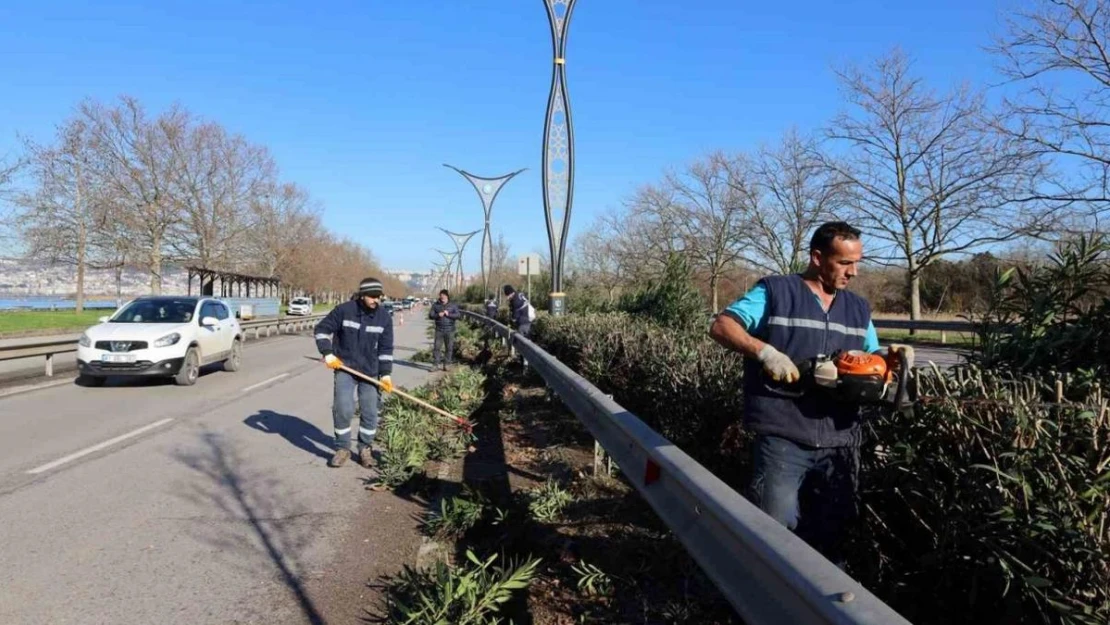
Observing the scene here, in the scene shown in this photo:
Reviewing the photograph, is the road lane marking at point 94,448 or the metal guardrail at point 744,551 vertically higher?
the metal guardrail at point 744,551

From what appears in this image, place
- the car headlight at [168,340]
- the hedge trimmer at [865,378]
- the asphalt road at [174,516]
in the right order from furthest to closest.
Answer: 1. the car headlight at [168,340]
2. the asphalt road at [174,516]
3. the hedge trimmer at [865,378]

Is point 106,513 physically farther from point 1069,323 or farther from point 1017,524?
point 1069,323

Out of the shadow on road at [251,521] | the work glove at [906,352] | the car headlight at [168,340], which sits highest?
the work glove at [906,352]

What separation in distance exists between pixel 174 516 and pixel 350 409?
2116mm

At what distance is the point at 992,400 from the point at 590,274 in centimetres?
4847

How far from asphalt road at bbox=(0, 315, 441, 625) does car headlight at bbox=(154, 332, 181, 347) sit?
87.4 inches

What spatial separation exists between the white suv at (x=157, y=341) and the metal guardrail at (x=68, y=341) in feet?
4.10

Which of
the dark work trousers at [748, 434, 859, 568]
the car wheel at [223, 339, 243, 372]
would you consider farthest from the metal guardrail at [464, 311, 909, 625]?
the car wheel at [223, 339, 243, 372]

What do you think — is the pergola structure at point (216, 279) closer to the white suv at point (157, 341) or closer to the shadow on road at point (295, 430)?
the white suv at point (157, 341)

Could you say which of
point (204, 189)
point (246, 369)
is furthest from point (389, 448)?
point (204, 189)

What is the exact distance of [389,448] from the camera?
6.83 m

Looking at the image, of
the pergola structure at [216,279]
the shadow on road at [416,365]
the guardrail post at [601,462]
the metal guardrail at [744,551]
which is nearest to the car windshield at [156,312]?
the shadow on road at [416,365]

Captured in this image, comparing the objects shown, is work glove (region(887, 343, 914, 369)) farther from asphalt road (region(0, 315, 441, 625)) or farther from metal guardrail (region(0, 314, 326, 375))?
metal guardrail (region(0, 314, 326, 375))

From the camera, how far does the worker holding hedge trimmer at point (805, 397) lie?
121 inches
